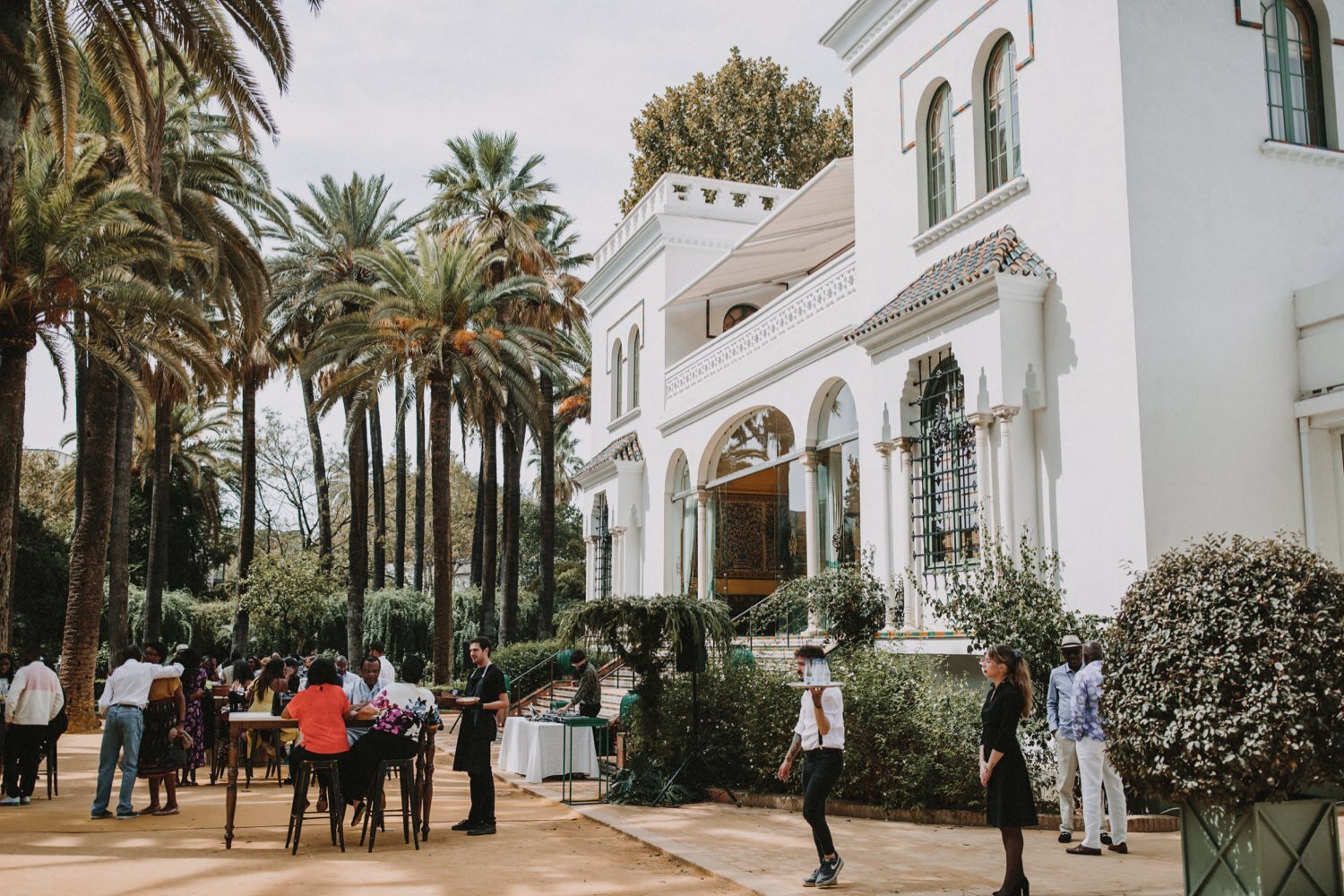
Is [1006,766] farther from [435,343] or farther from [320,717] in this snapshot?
[435,343]

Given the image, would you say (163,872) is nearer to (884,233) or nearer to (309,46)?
(309,46)

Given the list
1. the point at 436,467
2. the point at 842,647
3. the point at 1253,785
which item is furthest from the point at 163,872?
the point at 436,467

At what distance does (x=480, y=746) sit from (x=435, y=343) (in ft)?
58.7

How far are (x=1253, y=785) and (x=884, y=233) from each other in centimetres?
1134

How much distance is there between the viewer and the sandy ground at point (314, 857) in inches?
328

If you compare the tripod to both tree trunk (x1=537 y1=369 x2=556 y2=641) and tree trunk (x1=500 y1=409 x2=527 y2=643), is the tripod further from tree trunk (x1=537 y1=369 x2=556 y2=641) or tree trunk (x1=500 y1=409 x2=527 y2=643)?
tree trunk (x1=537 y1=369 x2=556 y2=641)

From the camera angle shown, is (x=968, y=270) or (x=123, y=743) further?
(x=968, y=270)

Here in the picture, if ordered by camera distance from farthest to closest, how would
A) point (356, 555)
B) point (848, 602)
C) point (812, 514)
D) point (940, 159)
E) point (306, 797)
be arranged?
point (356, 555) → point (812, 514) → point (940, 159) → point (848, 602) → point (306, 797)

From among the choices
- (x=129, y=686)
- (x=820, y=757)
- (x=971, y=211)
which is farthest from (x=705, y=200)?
(x=820, y=757)

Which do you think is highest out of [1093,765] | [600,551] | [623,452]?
[623,452]

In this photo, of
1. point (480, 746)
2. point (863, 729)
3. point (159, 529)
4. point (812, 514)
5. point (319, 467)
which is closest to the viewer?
point (480, 746)

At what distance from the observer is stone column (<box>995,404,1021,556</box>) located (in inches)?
529

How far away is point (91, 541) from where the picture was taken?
A: 22172 millimetres

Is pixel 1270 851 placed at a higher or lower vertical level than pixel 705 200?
lower
